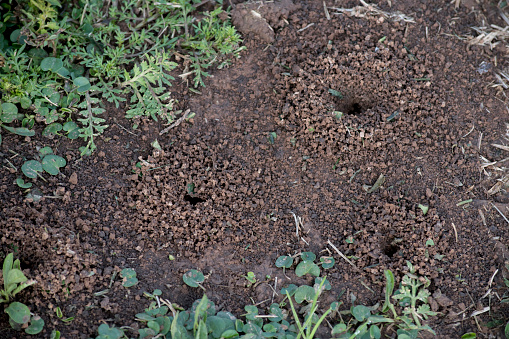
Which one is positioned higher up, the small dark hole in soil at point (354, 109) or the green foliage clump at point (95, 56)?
the green foliage clump at point (95, 56)

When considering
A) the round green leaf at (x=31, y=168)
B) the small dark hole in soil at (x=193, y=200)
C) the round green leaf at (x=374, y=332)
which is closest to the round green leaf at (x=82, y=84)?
the round green leaf at (x=31, y=168)

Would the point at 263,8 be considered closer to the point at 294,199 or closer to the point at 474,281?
the point at 294,199

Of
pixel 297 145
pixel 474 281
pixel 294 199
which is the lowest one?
pixel 474 281

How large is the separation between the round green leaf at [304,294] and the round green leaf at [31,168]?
1.55m

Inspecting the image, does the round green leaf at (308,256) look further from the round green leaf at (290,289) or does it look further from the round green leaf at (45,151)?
the round green leaf at (45,151)

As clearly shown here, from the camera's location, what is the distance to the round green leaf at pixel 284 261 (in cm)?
244

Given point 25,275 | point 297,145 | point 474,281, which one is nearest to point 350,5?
point 297,145

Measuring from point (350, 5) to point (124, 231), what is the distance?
2.18 metres

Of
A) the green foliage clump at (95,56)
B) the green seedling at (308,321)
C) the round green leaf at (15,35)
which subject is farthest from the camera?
the round green leaf at (15,35)

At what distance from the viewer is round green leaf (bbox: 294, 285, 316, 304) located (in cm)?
234

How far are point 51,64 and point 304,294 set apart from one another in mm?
1968

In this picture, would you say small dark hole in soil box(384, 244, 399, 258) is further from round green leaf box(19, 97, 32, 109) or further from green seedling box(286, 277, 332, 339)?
round green leaf box(19, 97, 32, 109)

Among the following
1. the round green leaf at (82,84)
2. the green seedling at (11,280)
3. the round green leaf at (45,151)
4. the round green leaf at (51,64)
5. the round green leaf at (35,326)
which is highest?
the round green leaf at (51,64)

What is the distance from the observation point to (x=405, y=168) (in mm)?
2738
